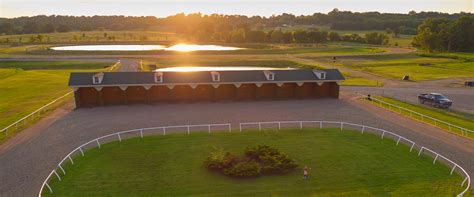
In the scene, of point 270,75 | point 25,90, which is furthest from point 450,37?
point 25,90

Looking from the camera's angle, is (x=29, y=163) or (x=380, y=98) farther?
(x=380, y=98)

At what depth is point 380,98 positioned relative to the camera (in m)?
43.0

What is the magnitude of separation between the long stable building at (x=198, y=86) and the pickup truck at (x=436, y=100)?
32.1 ft

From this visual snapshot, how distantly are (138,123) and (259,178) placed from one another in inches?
562

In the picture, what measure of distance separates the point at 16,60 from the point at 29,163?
68711mm

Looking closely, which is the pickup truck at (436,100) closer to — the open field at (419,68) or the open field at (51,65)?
the open field at (419,68)

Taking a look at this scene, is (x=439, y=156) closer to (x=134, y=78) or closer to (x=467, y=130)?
(x=467, y=130)

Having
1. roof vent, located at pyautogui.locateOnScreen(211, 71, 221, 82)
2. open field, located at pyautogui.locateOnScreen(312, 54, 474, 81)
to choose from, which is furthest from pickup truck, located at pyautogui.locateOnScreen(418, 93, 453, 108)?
roof vent, located at pyautogui.locateOnScreen(211, 71, 221, 82)

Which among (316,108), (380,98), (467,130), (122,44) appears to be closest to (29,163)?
(316,108)

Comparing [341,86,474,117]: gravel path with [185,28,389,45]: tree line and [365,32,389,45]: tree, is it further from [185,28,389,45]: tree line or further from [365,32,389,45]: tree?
[185,28,389,45]: tree line

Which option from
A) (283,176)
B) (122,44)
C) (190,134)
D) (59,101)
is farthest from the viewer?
(122,44)

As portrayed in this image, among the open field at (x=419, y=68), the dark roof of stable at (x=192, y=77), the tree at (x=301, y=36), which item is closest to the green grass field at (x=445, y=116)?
the dark roof of stable at (x=192, y=77)

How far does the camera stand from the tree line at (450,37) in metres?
102

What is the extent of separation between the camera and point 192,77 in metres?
39.2
